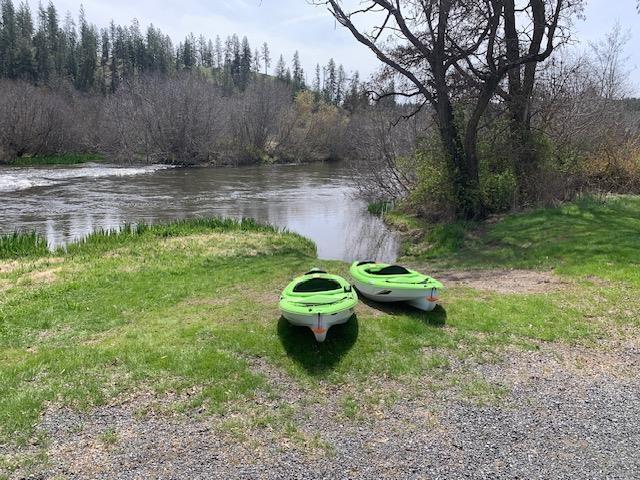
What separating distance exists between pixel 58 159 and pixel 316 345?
47.7 m

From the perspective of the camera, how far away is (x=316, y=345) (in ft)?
18.7

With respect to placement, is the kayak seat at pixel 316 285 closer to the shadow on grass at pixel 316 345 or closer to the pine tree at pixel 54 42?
the shadow on grass at pixel 316 345

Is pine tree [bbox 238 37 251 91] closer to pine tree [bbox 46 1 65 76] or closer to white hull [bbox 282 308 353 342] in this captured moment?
pine tree [bbox 46 1 65 76]

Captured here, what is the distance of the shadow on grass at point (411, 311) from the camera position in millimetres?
6504

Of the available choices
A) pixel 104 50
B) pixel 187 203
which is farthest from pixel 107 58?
pixel 187 203

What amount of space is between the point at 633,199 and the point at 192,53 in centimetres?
10773

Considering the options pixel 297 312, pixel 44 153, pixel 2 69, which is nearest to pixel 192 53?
pixel 2 69

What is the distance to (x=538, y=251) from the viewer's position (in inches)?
408

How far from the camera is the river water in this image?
1656 cm

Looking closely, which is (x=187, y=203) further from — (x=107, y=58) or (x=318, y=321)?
(x=107, y=58)

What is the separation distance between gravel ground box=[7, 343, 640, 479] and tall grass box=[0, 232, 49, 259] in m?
8.18

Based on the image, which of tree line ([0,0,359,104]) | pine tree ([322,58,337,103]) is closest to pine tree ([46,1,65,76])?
tree line ([0,0,359,104])

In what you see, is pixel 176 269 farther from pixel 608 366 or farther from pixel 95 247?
pixel 608 366

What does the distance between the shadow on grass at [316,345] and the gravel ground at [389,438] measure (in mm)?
439
